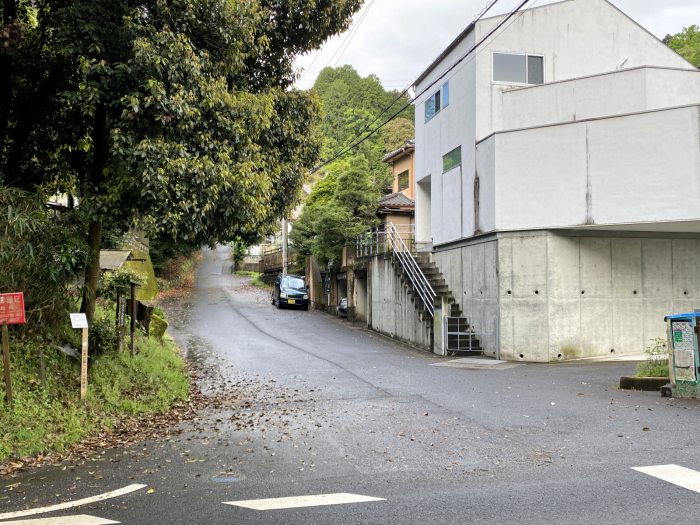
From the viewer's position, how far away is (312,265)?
36.4 metres

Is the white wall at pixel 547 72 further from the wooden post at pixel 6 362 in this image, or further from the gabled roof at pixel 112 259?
the wooden post at pixel 6 362

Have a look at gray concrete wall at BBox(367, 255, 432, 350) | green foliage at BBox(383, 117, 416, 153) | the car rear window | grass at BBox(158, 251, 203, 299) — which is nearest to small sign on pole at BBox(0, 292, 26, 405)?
gray concrete wall at BBox(367, 255, 432, 350)

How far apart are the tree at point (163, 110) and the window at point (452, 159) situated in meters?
10.6

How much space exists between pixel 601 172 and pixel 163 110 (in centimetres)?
1203

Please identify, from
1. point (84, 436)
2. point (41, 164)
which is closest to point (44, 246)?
point (41, 164)

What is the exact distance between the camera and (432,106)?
22812 millimetres

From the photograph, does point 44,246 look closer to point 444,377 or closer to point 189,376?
point 189,376

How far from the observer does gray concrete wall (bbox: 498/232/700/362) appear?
53.0ft

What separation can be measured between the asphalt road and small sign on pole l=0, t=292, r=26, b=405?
1.73 meters

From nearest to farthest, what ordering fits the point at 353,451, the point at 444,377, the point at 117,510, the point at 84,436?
the point at 117,510 → the point at 353,451 → the point at 84,436 → the point at 444,377

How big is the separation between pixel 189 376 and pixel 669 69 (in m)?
15.7

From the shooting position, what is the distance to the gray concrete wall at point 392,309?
65.5ft

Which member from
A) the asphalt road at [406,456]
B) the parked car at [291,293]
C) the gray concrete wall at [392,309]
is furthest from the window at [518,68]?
the parked car at [291,293]

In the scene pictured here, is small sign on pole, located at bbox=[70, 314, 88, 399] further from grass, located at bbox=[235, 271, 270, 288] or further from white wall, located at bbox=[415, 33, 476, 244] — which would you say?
grass, located at bbox=[235, 271, 270, 288]
